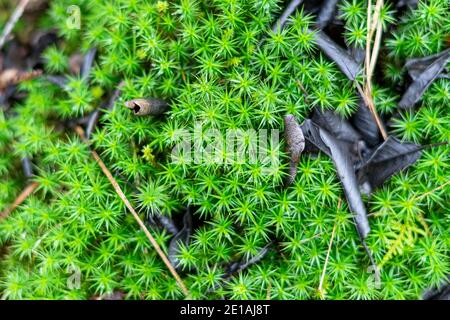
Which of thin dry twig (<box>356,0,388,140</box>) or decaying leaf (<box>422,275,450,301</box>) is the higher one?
thin dry twig (<box>356,0,388,140</box>)

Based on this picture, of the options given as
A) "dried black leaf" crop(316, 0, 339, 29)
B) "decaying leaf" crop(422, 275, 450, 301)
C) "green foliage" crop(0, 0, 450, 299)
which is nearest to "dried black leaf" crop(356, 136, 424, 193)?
"green foliage" crop(0, 0, 450, 299)

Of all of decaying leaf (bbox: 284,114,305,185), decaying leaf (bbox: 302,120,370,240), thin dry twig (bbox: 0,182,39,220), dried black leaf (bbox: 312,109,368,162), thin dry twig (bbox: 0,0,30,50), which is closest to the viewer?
decaying leaf (bbox: 284,114,305,185)

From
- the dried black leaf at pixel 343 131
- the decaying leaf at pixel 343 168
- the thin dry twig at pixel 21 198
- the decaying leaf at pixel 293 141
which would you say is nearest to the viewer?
the decaying leaf at pixel 293 141

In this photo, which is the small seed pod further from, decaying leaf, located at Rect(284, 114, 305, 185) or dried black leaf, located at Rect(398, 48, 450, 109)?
dried black leaf, located at Rect(398, 48, 450, 109)

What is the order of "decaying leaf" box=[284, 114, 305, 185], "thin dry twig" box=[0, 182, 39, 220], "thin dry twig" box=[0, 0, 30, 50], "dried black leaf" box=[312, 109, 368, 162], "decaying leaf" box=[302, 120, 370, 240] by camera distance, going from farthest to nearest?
"thin dry twig" box=[0, 0, 30, 50] < "thin dry twig" box=[0, 182, 39, 220] < "dried black leaf" box=[312, 109, 368, 162] < "decaying leaf" box=[302, 120, 370, 240] < "decaying leaf" box=[284, 114, 305, 185]

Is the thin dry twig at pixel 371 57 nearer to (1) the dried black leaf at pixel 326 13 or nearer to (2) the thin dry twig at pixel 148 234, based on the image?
(1) the dried black leaf at pixel 326 13

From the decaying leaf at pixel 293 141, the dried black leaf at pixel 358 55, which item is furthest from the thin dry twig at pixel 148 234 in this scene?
the dried black leaf at pixel 358 55

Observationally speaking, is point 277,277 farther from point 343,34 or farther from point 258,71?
point 343,34
